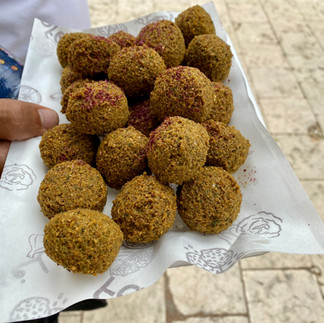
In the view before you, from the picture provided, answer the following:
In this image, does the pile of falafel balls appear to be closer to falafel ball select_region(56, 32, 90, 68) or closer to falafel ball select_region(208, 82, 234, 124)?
falafel ball select_region(208, 82, 234, 124)

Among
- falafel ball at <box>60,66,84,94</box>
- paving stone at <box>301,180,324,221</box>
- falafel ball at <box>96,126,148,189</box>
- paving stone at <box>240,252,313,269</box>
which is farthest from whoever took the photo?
paving stone at <box>301,180,324,221</box>

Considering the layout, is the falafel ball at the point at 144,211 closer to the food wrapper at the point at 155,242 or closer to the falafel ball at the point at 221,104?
the food wrapper at the point at 155,242

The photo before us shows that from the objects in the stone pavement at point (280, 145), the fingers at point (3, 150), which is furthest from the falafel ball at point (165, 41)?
the stone pavement at point (280, 145)

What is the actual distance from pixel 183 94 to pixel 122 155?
264 millimetres

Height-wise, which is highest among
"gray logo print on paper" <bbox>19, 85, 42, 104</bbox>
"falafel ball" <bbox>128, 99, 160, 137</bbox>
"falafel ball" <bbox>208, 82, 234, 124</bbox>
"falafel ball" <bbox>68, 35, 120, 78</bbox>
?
"falafel ball" <bbox>68, 35, 120, 78</bbox>

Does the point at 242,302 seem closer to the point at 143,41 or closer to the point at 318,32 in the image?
the point at 143,41

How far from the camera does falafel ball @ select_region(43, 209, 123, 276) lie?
2.78 feet

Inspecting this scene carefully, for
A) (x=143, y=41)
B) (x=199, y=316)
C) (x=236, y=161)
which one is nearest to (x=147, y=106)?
(x=143, y=41)

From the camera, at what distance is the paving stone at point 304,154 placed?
2.34 m

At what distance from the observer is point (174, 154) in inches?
37.6

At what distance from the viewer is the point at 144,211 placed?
37.2 inches

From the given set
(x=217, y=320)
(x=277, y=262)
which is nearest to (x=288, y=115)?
(x=277, y=262)

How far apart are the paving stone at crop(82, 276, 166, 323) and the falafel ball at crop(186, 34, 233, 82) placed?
1.17 metres

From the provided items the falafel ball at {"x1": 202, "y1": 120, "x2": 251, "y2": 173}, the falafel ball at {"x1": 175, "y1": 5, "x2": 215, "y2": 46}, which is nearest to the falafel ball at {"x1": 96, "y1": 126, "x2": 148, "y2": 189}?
the falafel ball at {"x1": 202, "y1": 120, "x2": 251, "y2": 173}
